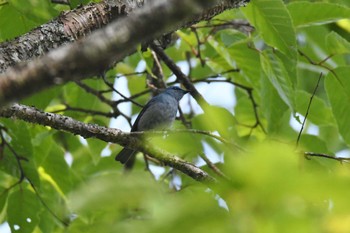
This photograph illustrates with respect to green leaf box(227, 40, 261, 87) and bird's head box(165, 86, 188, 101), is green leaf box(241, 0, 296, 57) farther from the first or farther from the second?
bird's head box(165, 86, 188, 101)

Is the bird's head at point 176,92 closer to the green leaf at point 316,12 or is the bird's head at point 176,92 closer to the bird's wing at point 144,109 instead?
the bird's wing at point 144,109

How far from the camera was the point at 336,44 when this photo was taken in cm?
386

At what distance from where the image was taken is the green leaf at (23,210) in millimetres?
3852

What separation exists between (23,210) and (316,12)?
2230 mm

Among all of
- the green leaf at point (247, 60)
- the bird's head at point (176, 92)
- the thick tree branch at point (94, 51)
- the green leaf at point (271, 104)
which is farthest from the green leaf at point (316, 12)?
the thick tree branch at point (94, 51)

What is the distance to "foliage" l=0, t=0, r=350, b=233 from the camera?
1067 millimetres

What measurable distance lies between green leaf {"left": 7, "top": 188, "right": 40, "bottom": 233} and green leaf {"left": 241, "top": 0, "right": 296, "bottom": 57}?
5.79 feet

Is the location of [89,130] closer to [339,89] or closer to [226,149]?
[226,149]

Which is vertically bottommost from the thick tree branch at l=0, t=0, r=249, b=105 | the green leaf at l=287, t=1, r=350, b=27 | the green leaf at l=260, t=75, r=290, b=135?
the green leaf at l=260, t=75, r=290, b=135

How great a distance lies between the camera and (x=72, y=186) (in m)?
4.46

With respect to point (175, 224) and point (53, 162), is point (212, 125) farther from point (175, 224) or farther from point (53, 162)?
point (53, 162)

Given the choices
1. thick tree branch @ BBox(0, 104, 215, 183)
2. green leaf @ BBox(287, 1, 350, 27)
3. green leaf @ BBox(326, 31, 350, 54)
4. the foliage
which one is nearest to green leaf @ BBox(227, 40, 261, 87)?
the foliage

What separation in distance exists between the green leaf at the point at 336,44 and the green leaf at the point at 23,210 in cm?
210

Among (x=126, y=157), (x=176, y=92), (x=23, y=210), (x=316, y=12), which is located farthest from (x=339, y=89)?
(x=176, y=92)
